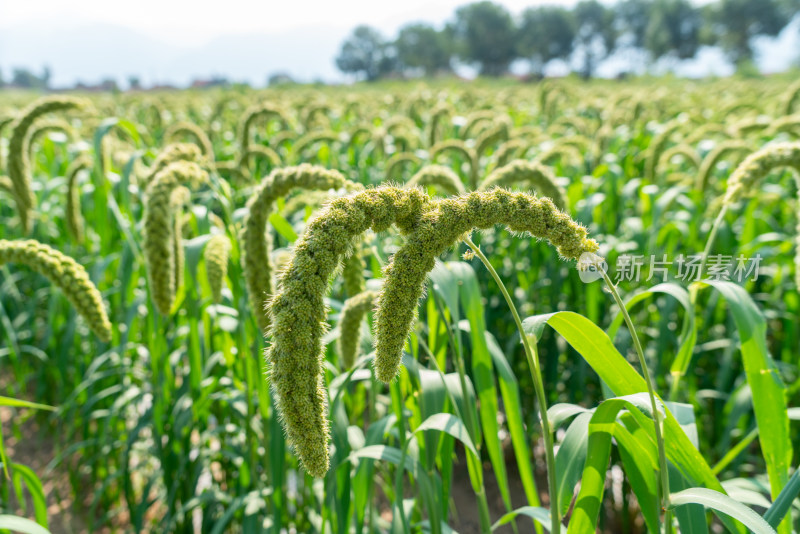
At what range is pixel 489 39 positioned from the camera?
90375 millimetres

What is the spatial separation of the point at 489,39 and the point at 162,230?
320 feet

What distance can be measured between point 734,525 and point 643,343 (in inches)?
92.1

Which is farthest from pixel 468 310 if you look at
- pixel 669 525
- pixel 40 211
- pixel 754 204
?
pixel 40 211

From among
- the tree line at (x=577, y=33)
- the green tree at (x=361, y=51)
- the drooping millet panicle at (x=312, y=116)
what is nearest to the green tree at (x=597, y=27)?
the tree line at (x=577, y=33)

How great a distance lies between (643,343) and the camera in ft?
11.8

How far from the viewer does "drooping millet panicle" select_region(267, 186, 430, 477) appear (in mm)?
888

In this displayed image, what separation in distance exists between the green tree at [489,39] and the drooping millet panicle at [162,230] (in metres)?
93.6

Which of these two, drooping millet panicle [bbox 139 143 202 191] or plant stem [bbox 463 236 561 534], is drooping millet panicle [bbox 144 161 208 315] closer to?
drooping millet panicle [bbox 139 143 202 191]

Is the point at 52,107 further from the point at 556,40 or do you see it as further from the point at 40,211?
the point at 556,40

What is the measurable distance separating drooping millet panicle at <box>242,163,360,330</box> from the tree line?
82.6 metres

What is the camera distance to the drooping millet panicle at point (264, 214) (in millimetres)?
1672

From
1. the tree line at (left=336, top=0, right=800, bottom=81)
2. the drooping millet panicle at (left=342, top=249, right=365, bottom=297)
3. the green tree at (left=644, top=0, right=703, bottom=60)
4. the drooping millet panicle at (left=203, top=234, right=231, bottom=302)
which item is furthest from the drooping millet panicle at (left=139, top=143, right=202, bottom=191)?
the green tree at (left=644, top=0, right=703, bottom=60)

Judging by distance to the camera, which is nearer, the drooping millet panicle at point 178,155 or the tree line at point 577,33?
the drooping millet panicle at point 178,155

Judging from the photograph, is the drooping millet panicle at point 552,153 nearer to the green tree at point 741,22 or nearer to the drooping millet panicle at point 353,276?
the drooping millet panicle at point 353,276
